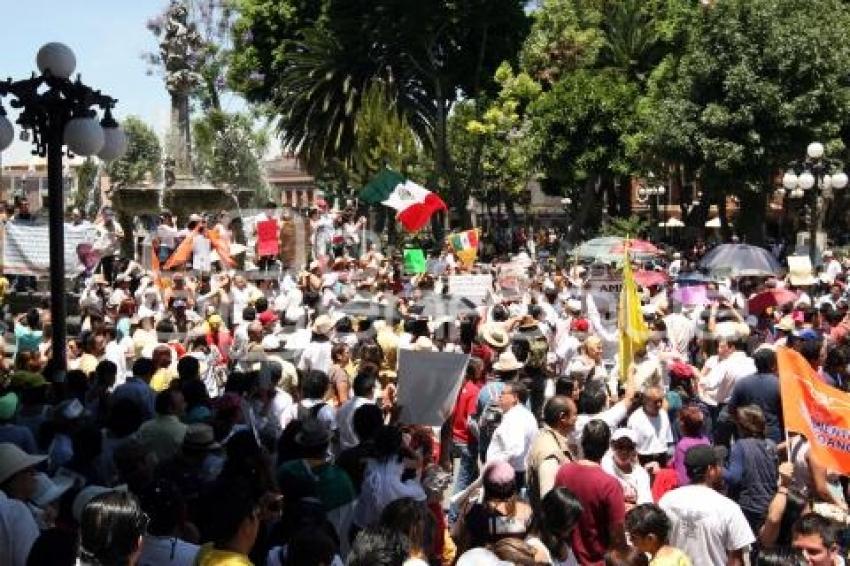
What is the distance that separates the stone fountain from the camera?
28.2 m

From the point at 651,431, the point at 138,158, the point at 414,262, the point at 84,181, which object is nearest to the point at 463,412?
the point at 651,431

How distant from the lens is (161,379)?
10.1 m

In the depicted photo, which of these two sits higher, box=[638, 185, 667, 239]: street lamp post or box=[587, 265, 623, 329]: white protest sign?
box=[638, 185, 667, 239]: street lamp post

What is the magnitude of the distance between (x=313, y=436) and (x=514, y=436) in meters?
1.79

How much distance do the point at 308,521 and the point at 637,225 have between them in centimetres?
3646

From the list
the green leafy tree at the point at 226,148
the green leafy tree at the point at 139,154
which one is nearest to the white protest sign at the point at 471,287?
the green leafy tree at the point at 226,148

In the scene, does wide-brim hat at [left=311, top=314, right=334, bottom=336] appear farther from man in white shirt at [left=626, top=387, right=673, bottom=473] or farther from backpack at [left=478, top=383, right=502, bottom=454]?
man in white shirt at [left=626, top=387, right=673, bottom=473]

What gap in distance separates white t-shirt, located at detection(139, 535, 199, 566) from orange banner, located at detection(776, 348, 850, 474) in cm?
380

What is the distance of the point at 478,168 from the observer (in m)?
50.8

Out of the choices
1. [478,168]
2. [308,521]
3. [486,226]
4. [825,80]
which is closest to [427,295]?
[308,521]

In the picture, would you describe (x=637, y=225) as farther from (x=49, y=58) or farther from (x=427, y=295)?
(x=49, y=58)

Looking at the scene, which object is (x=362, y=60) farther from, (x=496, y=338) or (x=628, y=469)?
(x=628, y=469)

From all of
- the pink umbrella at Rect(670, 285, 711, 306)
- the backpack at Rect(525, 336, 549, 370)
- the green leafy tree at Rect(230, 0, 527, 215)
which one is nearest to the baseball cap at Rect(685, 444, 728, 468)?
the backpack at Rect(525, 336, 549, 370)

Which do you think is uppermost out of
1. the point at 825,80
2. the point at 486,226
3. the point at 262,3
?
the point at 262,3
